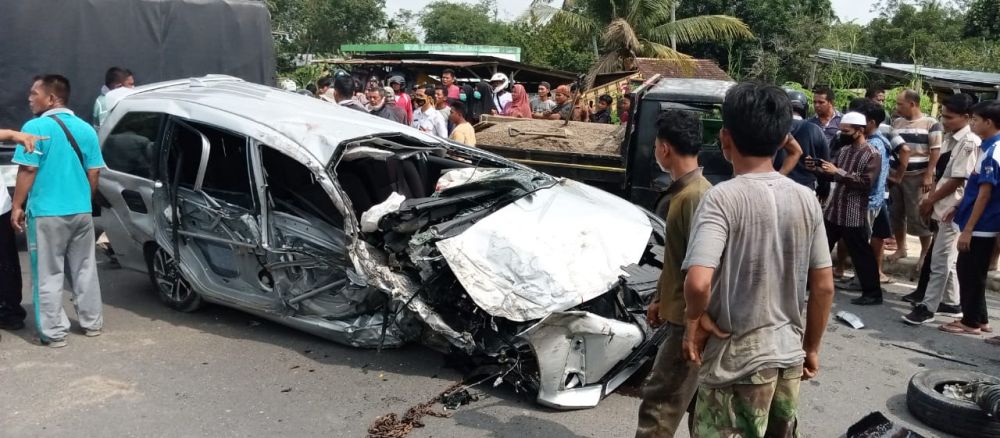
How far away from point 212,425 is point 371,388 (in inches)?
35.2

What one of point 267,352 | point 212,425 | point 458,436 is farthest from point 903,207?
point 212,425

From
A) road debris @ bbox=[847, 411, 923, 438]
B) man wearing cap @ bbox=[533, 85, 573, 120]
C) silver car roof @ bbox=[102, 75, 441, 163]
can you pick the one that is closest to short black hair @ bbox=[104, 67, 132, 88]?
silver car roof @ bbox=[102, 75, 441, 163]

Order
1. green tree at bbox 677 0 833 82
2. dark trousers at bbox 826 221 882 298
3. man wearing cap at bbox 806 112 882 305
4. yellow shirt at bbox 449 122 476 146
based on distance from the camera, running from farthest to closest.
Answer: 1. green tree at bbox 677 0 833 82
2. yellow shirt at bbox 449 122 476 146
3. dark trousers at bbox 826 221 882 298
4. man wearing cap at bbox 806 112 882 305

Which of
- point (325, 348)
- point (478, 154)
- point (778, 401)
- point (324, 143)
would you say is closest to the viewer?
point (778, 401)

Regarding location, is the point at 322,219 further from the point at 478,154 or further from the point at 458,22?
the point at 458,22

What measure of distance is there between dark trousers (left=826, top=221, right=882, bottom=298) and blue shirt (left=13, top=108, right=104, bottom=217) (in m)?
5.48

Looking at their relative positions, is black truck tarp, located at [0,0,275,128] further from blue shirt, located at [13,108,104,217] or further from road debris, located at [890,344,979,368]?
road debris, located at [890,344,979,368]

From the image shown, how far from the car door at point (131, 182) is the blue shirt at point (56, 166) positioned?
0.48 meters

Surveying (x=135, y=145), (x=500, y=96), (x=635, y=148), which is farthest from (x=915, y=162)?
(x=500, y=96)

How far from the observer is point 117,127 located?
568cm

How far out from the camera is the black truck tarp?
7695mm

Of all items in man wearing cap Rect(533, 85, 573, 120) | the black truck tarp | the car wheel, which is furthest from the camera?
man wearing cap Rect(533, 85, 573, 120)

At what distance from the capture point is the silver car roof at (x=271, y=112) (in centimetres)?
482

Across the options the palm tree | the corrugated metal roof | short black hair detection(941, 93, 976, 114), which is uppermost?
the palm tree
